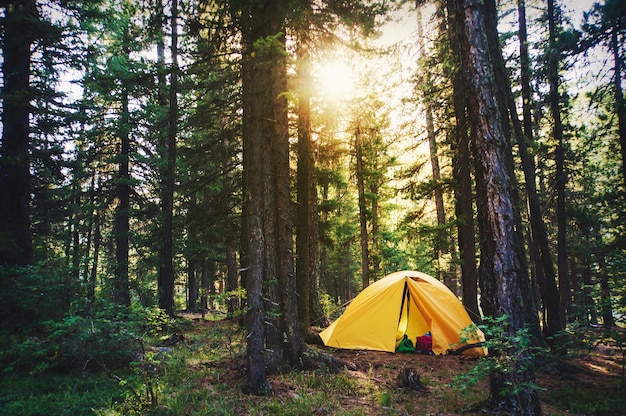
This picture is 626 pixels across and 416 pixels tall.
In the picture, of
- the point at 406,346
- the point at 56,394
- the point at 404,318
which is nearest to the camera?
the point at 56,394

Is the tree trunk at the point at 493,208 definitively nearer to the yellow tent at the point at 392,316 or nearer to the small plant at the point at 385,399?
the small plant at the point at 385,399

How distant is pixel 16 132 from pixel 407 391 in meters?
11.8

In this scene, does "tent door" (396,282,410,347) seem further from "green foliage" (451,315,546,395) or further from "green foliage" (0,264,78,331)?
"green foliage" (0,264,78,331)

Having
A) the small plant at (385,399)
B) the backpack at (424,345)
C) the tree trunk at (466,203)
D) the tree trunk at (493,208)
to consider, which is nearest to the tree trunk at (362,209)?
the tree trunk at (466,203)

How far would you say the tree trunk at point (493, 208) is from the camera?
4578 millimetres

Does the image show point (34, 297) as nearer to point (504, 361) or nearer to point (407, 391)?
point (407, 391)

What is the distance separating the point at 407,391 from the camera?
6156 millimetres

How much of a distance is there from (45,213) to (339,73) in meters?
12.2

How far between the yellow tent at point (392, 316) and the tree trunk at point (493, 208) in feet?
15.3

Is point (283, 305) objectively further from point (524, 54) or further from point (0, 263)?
point (524, 54)

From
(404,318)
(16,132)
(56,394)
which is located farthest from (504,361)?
(16,132)

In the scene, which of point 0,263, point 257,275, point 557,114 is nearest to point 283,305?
point 257,275

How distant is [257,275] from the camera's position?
225 inches

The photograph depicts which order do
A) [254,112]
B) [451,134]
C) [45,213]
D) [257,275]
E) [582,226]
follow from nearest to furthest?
[257,275] → [254,112] → [451,134] → [45,213] → [582,226]
